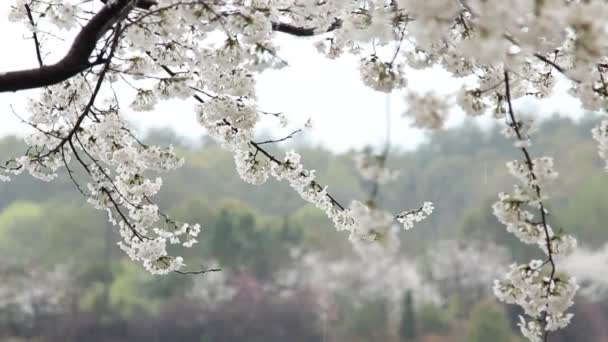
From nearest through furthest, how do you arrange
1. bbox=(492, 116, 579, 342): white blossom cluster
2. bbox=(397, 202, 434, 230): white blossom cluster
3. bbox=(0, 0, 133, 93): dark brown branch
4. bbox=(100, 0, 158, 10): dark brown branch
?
bbox=(492, 116, 579, 342): white blossom cluster
bbox=(0, 0, 133, 93): dark brown branch
bbox=(100, 0, 158, 10): dark brown branch
bbox=(397, 202, 434, 230): white blossom cluster

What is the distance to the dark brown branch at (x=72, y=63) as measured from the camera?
1855 mm

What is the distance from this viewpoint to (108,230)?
21906 millimetres

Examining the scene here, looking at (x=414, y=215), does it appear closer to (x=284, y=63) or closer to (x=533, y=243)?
(x=533, y=243)

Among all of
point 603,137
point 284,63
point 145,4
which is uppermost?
point 145,4

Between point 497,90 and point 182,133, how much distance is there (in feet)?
86.4

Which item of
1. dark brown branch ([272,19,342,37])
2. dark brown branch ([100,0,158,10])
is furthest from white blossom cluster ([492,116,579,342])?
dark brown branch ([100,0,158,10])

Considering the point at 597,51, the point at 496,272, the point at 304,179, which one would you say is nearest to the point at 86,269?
the point at 496,272

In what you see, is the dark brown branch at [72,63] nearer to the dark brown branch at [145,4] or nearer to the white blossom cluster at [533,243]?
the dark brown branch at [145,4]

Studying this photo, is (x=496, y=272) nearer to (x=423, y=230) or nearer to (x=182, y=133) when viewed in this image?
(x=423, y=230)

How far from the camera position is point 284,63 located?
178cm

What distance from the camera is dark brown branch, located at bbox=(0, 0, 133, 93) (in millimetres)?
1855

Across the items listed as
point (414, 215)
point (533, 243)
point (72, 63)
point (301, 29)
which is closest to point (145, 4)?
point (72, 63)

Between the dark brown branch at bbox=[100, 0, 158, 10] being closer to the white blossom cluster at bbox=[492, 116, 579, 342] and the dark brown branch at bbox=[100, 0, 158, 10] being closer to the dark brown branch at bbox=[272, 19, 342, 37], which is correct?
the dark brown branch at bbox=[272, 19, 342, 37]

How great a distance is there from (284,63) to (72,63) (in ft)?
1.76
